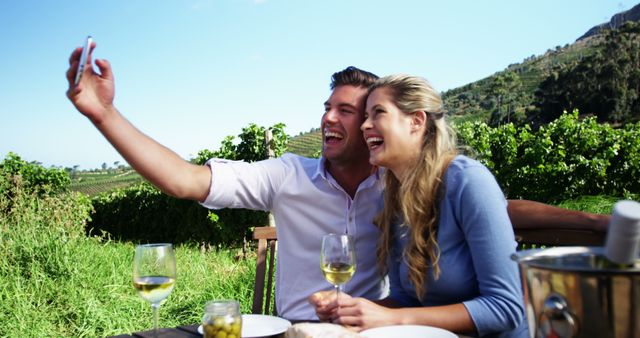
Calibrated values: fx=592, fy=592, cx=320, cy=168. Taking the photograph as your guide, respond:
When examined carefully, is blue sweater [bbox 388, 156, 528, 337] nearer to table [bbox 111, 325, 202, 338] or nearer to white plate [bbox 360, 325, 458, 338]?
white plate [bbox 360, 325, 458, 338]

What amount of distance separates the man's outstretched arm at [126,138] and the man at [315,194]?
0.06 meters

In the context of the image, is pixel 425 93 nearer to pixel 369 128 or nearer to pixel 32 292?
pixel 369 128

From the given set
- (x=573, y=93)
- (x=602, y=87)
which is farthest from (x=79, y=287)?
(x=573, y=93)

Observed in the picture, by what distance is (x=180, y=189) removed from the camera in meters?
2.32

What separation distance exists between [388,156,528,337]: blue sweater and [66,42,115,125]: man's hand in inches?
45.6

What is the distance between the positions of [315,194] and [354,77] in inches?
23.5

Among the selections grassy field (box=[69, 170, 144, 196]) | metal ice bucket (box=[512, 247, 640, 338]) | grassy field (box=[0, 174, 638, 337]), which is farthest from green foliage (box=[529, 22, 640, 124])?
metal ice bucket (box=[512, 247, 640, 338])

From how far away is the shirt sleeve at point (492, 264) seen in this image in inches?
76.3

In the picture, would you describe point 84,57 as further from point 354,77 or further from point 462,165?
point 354,77

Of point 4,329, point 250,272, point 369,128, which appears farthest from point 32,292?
point 369,128

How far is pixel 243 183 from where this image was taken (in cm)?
266

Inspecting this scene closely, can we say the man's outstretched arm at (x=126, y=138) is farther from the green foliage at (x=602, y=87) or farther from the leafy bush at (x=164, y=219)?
the green foliage at (x=602, y=87)

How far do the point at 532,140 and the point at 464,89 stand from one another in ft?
318

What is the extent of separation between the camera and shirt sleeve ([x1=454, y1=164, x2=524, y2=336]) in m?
1.94
